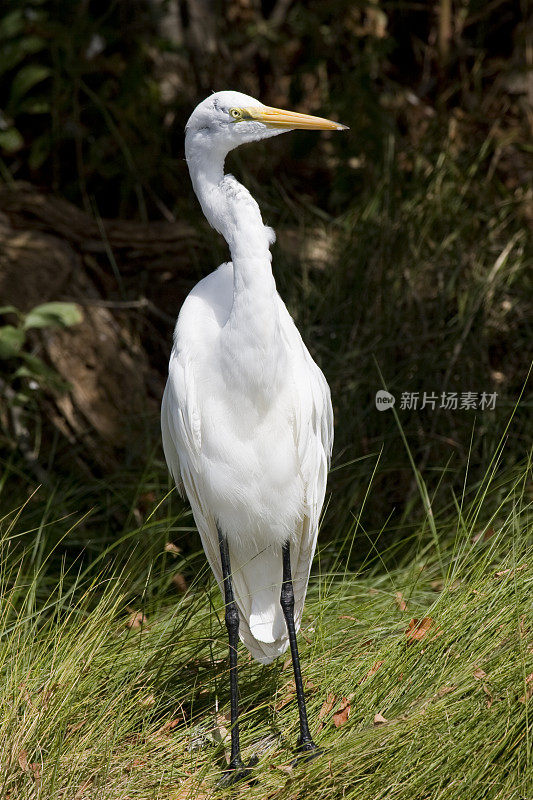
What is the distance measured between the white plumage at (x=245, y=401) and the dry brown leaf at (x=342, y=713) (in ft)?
0.87

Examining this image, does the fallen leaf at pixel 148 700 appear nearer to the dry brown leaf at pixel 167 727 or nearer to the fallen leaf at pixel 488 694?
the dry brown leaf at pixel 167 727

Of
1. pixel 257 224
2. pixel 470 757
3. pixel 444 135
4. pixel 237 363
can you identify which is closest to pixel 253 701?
pixel 470 757

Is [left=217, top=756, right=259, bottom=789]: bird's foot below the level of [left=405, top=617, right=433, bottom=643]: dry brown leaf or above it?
below

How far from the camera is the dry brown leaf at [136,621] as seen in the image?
2.34m

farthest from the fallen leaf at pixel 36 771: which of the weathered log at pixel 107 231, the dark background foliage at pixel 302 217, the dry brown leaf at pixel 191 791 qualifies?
the weathered log at pixel 107 231

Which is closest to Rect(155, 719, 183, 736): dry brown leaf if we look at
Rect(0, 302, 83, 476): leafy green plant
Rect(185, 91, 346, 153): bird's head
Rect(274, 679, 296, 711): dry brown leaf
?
Answer: Rect(274, 679, 296, 711): dry brown leaf

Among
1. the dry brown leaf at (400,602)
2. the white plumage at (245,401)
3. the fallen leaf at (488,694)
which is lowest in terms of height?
the dry brown leaf at (400,602)

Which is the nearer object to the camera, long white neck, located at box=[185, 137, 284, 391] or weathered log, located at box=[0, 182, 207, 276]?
long white neck, located at box=[185, 137, 284, 391]

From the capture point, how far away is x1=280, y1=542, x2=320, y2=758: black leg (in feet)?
6.89

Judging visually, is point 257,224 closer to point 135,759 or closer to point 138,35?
point 135,759

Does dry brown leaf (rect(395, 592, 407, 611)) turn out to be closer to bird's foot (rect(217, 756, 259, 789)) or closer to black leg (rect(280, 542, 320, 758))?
black leg (rect(280, 542, 320, 758))

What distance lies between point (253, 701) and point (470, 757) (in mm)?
757

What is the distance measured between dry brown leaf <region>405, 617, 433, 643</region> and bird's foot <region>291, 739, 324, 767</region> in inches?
13.0

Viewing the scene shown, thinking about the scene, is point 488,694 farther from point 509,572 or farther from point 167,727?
point 167,727
